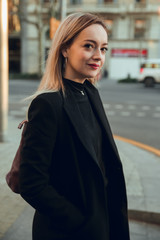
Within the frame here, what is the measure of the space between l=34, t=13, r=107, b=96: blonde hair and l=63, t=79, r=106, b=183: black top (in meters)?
0.07

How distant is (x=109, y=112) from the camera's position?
408 inches

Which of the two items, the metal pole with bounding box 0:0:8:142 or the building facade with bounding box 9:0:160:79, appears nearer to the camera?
the metal pole with bounding box 0:0:8:142

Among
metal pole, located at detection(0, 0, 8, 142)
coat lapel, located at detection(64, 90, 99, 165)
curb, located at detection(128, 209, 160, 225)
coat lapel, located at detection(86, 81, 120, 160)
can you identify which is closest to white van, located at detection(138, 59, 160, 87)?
metal pole, located at detection(0, 0, 8, 142)

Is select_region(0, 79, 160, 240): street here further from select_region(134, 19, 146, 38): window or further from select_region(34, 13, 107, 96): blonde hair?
select_region(134, 19, 146, 38): window

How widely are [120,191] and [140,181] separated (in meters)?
2.52

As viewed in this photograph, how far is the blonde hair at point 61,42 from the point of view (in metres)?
1.36

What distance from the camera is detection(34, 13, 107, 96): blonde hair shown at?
1359 mm

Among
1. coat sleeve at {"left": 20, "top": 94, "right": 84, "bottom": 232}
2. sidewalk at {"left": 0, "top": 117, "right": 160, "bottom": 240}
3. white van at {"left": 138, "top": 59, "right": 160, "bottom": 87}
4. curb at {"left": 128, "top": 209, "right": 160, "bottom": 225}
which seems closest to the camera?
coat sleeve at {"left": 20, "top": 94, "right": 84, "bottom": 232}

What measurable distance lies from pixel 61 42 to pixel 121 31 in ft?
110

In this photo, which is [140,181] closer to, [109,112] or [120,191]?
[120,191]

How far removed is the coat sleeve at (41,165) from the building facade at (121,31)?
31.6 meters

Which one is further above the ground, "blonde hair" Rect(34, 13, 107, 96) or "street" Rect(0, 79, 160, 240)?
"blonde hair" Rect(34, 13, 107, 96)

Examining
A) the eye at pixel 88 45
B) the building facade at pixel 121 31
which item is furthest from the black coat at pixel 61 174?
the building facade at pixel 121 31

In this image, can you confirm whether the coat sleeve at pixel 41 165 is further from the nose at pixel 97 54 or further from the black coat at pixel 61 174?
the nose at pixel 97 54
